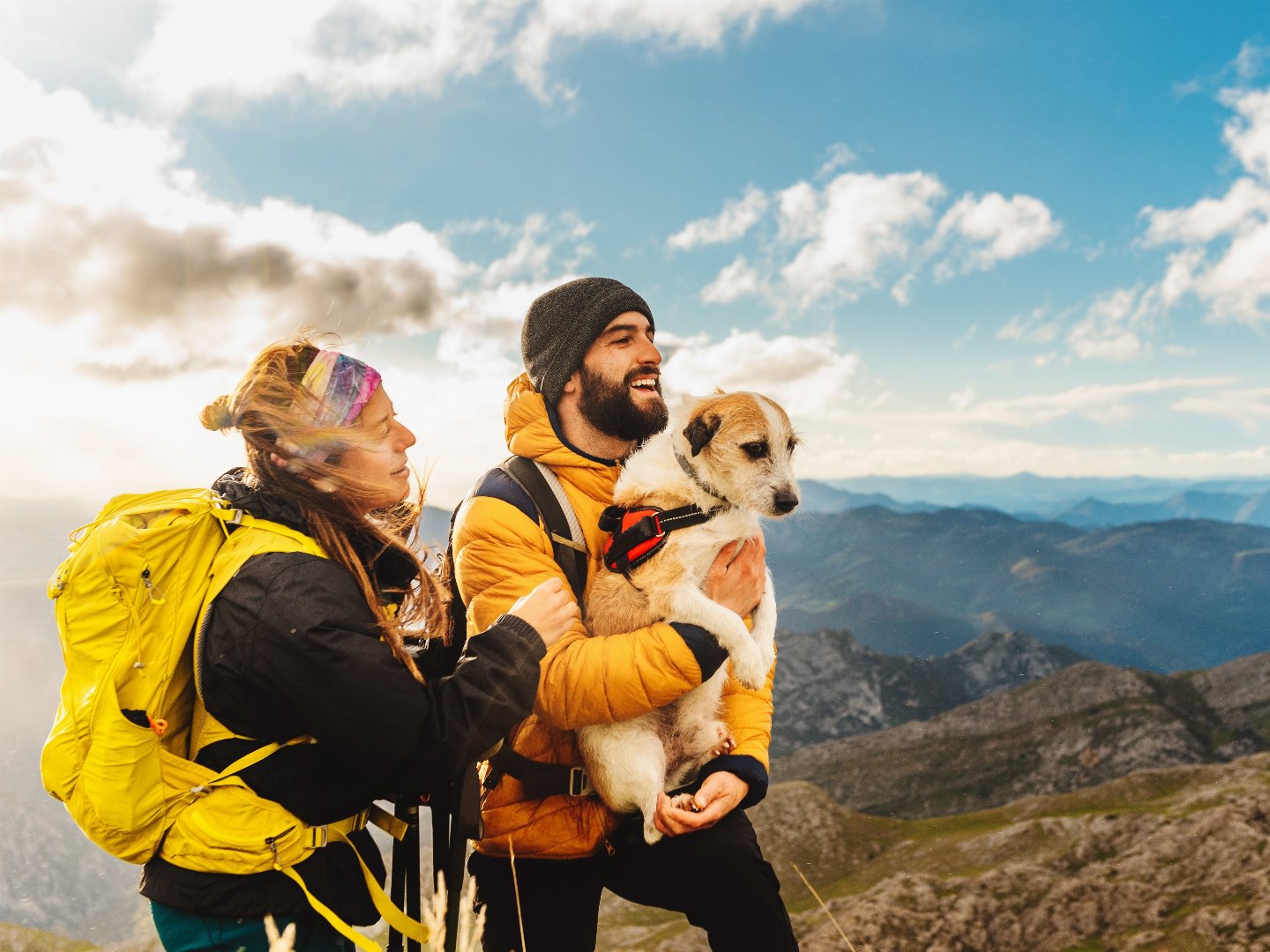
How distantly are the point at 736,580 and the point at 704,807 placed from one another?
1.50 metres

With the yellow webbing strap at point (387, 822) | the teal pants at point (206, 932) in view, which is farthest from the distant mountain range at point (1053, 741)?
the teal pants at point (206, 932)

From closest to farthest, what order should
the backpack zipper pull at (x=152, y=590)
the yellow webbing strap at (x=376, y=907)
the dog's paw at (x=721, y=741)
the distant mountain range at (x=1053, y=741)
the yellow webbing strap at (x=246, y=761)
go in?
1. the backpack zipper pull at (x=152, y=590)
2. the yellow webbing strap at (x=246, y=761)
3. the yellow webbing strap at (x=376, y=907)
4. the dog's paw at (x=721, y=741)
5. the distant mountain range at (x=1053, y=741)

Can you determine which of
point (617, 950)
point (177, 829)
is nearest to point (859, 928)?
point (617, 950)

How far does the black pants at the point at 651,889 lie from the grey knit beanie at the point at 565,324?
3162mm

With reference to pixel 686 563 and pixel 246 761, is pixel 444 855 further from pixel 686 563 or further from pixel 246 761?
pixel 686 563

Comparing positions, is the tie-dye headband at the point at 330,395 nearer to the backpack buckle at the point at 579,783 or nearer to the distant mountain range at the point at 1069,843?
the backpack buckle at the point at 579,783

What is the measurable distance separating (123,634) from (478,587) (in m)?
1.94

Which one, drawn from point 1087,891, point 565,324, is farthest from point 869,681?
point 565,324

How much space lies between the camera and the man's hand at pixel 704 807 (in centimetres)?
441

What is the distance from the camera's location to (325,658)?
2893 mm

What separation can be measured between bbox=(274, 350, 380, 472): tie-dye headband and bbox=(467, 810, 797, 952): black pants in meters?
3.05

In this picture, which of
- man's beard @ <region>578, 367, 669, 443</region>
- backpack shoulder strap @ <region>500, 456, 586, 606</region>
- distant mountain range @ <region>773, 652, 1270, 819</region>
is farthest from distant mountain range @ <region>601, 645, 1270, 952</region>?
man's beard @ <region>578, 367, 669, 443</region>

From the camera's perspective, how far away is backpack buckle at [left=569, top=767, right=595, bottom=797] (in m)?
4.75

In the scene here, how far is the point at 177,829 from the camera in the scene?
9.78 feet
